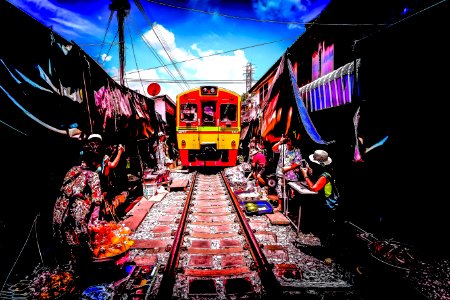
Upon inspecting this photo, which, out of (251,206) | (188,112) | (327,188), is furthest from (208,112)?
(327,188)

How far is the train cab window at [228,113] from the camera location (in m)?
11.4

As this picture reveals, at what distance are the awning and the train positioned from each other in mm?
4599

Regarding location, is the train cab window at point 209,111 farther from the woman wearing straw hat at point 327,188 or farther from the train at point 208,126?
the woman wearing straw hat at point 327,188

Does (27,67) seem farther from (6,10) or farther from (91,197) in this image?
(91,197)

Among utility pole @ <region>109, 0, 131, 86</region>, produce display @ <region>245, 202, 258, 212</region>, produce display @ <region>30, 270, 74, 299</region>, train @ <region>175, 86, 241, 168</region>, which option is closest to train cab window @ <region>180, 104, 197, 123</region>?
train @ <region>175, 86, 241, 168</region>

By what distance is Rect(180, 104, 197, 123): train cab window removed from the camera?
11.3m

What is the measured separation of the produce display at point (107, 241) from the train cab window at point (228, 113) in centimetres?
833

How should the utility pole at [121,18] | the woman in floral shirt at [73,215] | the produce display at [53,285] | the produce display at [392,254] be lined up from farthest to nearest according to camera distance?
the utility pole at [121,18] → the woman in floral shirt at [73,215] → the produce display at [392,254] → the produce display at [53,285]

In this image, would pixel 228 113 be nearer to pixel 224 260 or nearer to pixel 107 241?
pixel 224 260

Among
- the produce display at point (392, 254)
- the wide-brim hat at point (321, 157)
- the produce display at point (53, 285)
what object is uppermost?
the wide-brim hat at point (321, 157)

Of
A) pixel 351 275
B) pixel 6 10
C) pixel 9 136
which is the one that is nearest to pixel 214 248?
pixel 351 275

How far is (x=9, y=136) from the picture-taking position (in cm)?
264

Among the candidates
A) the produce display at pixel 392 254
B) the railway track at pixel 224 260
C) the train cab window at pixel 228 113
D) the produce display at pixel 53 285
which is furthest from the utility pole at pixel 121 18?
the produce display at pixel 392 254

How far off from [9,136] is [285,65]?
14.9ft
